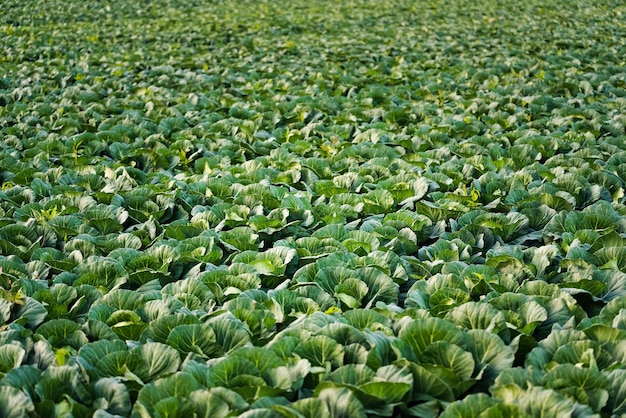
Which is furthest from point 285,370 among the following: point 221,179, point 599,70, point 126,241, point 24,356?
point 599,70

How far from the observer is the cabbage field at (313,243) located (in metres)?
1.85

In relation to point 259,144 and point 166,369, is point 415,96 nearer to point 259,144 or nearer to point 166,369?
point 259,144

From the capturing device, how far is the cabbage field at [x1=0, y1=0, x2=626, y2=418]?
1848 mm

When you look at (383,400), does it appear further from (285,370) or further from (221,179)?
(221,179)

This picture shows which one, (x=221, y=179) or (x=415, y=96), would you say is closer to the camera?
(x=221, y=179)

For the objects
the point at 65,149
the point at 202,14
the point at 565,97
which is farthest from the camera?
the point at 202,14

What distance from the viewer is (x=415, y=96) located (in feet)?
20.2

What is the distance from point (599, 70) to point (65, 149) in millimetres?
5756

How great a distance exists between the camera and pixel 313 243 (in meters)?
2.88

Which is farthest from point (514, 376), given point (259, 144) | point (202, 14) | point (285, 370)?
point (202, 14)

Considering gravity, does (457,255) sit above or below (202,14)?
below

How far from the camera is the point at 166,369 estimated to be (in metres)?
1.97

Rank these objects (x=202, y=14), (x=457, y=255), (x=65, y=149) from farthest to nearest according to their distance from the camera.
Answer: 1. (x=202, y=14)
2. (x=65, y=149)
3. (x=457, y=255)

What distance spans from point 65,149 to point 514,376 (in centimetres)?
363
